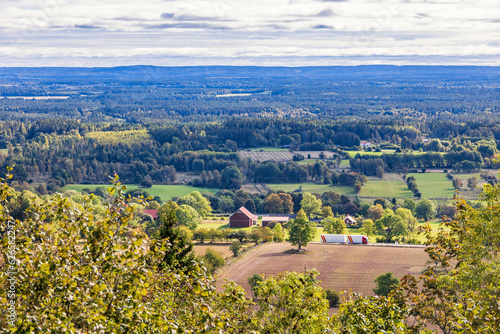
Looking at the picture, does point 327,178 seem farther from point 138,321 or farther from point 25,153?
point 138,321

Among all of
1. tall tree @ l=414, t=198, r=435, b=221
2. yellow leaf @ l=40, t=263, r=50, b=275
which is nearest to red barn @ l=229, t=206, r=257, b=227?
tall tree @ l=414, t=198, r=435, b=221

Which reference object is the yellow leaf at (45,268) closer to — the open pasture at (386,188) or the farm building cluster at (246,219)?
the farm building cluster at (246,219)

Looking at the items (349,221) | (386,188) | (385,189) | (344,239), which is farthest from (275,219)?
(386,188)

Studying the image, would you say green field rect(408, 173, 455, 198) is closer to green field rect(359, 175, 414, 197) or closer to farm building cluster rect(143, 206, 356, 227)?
green field rect(359, 175, 414, 197)

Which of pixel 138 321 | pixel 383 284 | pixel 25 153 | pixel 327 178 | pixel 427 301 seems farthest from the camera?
pixel 25 153

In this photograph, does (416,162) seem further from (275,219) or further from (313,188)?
(275,219)

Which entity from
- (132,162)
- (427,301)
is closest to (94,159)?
(132,162)
